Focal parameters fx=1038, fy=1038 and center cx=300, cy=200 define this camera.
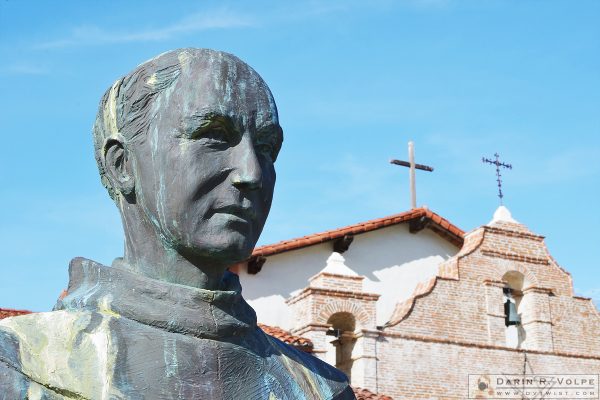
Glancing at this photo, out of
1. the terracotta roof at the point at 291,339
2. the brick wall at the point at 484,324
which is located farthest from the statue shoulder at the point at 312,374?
the brick wall at the point at 484,324

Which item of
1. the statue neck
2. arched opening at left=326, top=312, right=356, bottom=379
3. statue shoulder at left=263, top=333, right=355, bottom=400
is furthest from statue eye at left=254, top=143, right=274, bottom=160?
arched opening at left=326, top=312, right=356, bottom=379

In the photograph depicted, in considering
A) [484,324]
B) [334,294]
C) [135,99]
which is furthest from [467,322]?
[135,99]

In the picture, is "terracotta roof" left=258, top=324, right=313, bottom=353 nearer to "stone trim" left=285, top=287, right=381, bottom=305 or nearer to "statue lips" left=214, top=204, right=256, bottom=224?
"stone trim" left=285, top=287, right=381, bottom=305

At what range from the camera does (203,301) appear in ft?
7.37

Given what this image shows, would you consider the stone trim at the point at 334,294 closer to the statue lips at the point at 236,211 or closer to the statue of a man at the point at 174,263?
the statue of a man at the point at 174,263

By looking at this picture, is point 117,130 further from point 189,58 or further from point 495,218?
point 495,218

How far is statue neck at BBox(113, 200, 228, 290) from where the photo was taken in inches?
90.9

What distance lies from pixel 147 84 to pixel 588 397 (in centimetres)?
1930

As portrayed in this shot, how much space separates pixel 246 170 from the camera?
225 centimetres

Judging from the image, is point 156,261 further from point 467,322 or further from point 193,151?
point 467,322

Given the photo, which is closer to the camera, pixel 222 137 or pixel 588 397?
pixel 222 137

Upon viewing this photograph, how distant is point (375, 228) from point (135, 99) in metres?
19.9

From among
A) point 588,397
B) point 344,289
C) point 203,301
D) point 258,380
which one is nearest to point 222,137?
point 203,301

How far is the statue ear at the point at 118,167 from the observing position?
7.72ft
